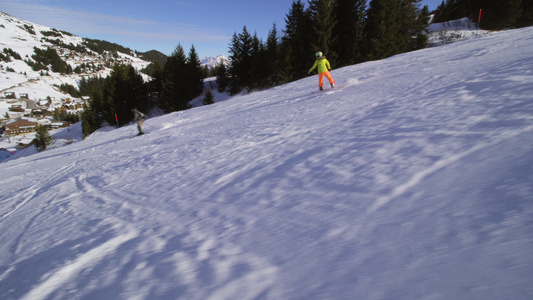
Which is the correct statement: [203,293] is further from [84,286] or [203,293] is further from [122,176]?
[122,176]

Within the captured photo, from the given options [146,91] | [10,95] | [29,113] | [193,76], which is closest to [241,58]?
[193,76]

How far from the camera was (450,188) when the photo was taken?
202 cm

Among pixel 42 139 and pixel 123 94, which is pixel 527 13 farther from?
pixel 42 139

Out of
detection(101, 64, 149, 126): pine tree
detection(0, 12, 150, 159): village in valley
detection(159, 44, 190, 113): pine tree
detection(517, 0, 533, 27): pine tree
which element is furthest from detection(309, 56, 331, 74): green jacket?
detection(0, 12, 150, 159): village in valley

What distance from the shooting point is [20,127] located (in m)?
78.4

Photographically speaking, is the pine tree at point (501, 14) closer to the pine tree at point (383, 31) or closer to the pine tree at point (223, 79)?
the pine tree at point (383, 31)

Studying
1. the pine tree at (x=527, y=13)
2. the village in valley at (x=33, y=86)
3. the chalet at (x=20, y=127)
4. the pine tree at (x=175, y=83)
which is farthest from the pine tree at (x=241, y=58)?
the chalet at (x=20, y=127)

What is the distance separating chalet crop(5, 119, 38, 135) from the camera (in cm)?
7556

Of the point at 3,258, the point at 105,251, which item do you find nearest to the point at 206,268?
the point at 105,251

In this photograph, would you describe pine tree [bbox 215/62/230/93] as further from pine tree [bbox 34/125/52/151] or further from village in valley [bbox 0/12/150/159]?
village in valley [bbox 0/12/150/159]

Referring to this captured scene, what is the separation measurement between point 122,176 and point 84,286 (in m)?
3.98

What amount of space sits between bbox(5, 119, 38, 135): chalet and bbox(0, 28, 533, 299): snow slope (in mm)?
107933

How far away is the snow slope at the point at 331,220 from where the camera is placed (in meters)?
1.48

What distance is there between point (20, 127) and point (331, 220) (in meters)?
117
